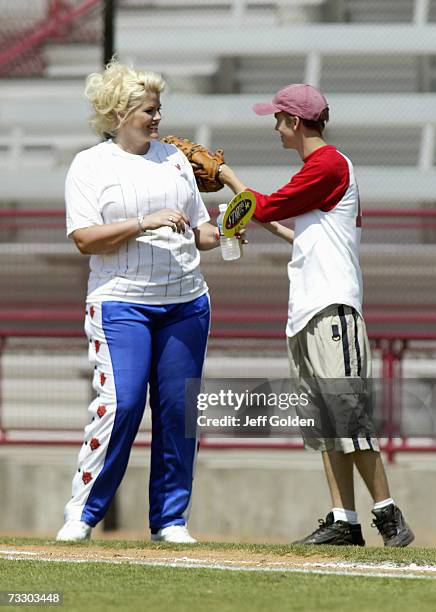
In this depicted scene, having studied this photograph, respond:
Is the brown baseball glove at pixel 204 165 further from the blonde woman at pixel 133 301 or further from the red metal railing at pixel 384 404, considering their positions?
the red metal railing at pixel 384 404

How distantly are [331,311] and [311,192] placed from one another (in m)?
0.40

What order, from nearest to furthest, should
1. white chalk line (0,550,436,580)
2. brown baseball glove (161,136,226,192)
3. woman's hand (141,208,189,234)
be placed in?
white chalk line (0,550,436,580) → woman's hand (141,208,189,234) → brown baseball glove (161,136,226,192)

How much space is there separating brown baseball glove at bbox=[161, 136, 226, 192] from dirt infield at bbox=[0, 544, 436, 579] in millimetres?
1329

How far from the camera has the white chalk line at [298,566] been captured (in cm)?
409

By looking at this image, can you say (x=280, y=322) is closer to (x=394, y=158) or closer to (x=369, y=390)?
(x=394, y=158)

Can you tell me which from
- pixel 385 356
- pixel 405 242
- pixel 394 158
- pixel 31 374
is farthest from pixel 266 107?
pixel 394 158

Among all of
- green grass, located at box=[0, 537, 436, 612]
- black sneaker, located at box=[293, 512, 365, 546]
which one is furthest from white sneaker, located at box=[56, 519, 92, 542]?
black sneaker, located at box=[293, 512, 365, 546]

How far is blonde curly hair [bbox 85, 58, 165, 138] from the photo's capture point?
4.95 meters

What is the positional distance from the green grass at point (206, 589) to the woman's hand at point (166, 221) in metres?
1.13

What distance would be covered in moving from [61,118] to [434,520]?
259 inches

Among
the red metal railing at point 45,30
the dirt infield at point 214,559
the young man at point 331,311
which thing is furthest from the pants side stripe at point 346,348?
the red metal railing at point 45,30

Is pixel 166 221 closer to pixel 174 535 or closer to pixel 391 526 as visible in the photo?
pixel 174 535

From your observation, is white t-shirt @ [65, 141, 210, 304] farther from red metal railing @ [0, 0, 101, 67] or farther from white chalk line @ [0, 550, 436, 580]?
red metal railing @ [0, 0, 101, 67]

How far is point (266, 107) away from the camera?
16.7 ft
